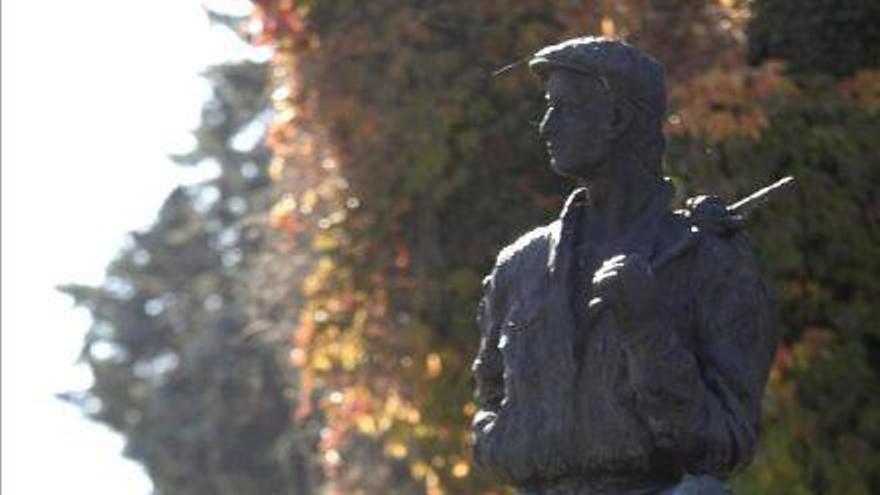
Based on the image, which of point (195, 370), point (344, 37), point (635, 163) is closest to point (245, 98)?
point (195, 370)

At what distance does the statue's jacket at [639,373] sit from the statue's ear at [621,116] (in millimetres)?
217

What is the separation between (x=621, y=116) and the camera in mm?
8641

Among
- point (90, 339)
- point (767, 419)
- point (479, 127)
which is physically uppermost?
point (479, 127)

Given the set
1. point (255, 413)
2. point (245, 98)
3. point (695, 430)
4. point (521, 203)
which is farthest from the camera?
point (245, 98)

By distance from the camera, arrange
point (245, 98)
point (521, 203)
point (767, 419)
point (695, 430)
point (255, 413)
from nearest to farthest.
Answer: point (695, 430) < point (767, 419) < point (521, 203) < point (255, 413) < point (245, 98)

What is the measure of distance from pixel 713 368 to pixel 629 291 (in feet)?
1.15

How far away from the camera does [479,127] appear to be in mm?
18953

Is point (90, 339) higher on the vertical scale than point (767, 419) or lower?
lower

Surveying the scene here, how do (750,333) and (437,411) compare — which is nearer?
(750,333)

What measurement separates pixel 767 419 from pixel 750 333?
894cm

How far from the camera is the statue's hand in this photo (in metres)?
8.22

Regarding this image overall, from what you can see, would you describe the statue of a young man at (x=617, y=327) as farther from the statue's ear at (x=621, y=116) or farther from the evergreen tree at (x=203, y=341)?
the evergreen tree at (x=203, y=341)

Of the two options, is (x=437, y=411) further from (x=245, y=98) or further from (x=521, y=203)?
(x=245, y=98)

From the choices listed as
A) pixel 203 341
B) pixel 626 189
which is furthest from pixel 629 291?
pixel 203 341
